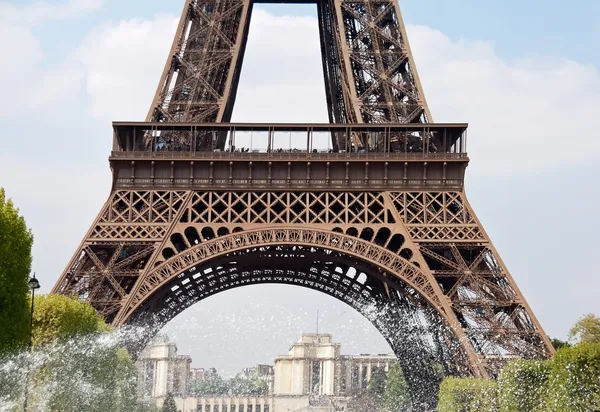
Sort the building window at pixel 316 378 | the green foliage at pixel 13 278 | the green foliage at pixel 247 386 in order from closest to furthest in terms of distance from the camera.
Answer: the green foliage at pixel 13 278 → the building window at pixel 316 378 → the green foliage at pixel 247 386

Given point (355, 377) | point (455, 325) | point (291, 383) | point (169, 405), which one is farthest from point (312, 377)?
point (455, 325)

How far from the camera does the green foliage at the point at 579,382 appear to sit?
38.5 meters

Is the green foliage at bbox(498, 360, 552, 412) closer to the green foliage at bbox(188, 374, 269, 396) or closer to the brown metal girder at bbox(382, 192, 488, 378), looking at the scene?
the brown metal girder at bbox(382, 192, 488, 378)

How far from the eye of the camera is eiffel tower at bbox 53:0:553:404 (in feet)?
160

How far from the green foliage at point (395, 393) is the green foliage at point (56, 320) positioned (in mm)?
57309

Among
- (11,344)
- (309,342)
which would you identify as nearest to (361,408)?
(309,342)

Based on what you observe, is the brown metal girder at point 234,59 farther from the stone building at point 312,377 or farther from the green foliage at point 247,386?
the green foliage at point 247,386

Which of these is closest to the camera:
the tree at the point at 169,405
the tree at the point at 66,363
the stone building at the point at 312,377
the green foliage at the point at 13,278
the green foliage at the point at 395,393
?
the green foliage at the point at 13,278

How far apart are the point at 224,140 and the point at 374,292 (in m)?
11.8

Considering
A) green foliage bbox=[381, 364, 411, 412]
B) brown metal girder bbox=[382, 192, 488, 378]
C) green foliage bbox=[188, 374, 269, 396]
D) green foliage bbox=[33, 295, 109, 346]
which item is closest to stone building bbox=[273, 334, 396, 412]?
green foliage bbox=[381, 364, 411, 412]

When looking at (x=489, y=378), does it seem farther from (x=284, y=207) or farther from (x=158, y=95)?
(x=158, y=95)

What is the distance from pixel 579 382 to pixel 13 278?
18.9 metres

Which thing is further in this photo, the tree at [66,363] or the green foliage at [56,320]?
the green foliage at [56,320]

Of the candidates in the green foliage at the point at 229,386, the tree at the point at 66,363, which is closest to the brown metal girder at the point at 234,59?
the tree at the point at 66,363
